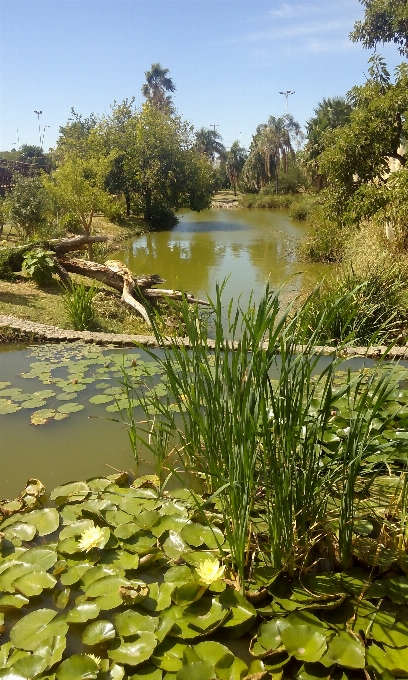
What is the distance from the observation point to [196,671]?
1463 mm

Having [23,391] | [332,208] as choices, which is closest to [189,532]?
[23,391]

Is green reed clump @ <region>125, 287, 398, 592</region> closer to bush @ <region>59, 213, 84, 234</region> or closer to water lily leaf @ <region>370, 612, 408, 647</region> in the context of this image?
water lily leaf @ <region>370, 612, 408, 647</region>

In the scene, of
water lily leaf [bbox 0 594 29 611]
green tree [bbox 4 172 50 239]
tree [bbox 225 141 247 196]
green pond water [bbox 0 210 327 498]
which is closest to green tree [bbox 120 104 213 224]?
green tree [bbox 4 172 50 239]

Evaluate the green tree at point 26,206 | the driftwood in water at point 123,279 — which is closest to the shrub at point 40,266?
the driftwood in water at point 123,279

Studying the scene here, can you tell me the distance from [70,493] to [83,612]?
0.81 meters

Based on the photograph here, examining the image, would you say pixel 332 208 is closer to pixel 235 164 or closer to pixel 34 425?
pixel 34 425

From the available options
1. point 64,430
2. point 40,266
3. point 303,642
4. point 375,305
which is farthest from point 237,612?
point 40,266

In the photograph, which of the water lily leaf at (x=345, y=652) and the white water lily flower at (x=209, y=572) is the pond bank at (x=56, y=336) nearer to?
the white water lily flower at (x=209, y=572)

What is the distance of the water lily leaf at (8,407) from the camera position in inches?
141

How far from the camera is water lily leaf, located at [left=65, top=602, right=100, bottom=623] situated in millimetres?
1729

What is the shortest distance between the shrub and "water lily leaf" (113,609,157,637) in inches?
269

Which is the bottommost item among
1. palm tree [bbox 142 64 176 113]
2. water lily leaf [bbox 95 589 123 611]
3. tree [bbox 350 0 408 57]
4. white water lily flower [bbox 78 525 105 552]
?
water lily leaf [bbox 95 589 123 611]

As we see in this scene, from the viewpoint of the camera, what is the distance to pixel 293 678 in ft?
5.05

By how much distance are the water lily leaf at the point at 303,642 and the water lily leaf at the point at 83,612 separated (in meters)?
0.63
